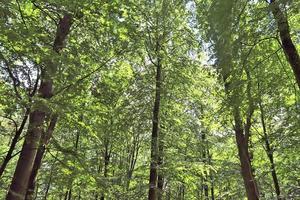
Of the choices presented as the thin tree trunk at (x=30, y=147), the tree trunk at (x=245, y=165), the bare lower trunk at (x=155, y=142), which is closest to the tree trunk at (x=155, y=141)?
Result: the bare lower trunk at (x=155, y=142)

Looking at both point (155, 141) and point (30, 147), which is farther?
point (155, 141)

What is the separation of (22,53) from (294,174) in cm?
1273

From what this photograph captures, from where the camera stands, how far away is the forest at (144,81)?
558 centimetres

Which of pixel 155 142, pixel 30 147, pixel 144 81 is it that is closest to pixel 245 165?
pixel 155 142

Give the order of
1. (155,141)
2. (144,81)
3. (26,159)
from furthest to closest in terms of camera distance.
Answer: (144,81) < (155,141) < (26,159)

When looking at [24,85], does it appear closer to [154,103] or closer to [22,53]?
[22,53]

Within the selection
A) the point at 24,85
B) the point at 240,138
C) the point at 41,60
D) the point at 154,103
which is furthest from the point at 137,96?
the point at 41,60

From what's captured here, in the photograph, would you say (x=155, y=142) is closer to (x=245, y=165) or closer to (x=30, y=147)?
(x=245, y=165)

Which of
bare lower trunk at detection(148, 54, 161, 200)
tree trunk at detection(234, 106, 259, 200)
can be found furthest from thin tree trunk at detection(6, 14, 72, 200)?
tree trunk at detection(234, 106, 259, 200)

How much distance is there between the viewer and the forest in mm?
5578

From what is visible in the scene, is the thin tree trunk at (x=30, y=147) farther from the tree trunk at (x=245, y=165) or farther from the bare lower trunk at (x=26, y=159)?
the tree trunk at (x=245, y=165)

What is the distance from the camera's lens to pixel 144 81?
11.8m

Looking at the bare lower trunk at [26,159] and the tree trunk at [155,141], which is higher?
the tree trunk at [155,141]

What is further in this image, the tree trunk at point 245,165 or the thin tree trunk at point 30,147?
the tree trunk at point 245,165
